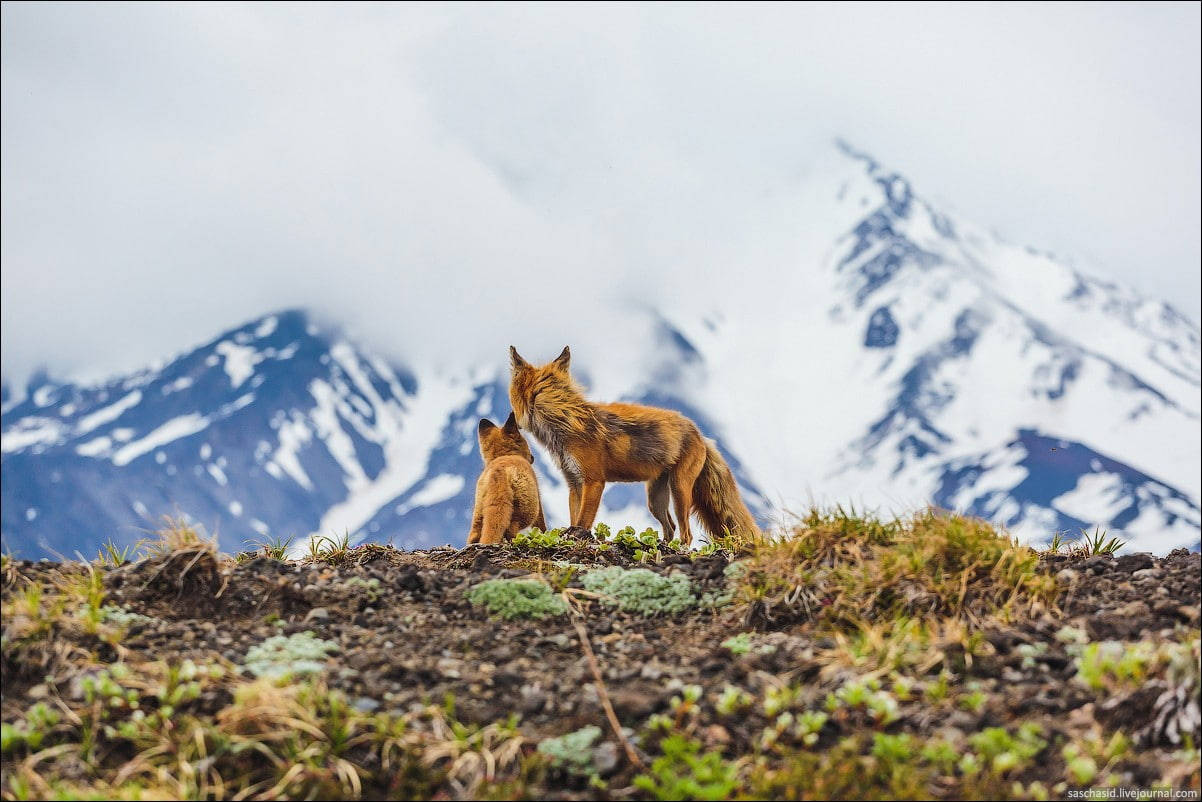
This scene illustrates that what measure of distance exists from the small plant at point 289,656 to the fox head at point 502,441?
202 inches

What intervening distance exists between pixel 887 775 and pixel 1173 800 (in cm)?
113

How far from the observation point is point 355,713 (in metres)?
4.91

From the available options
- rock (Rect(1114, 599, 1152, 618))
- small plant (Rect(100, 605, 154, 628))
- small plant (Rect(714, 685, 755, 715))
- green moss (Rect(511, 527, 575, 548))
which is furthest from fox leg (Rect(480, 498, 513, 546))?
rock (Rect(1114, 599, 1152, 618))

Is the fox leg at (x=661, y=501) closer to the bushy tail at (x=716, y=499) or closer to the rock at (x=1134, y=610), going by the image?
the bushy tail at (x=716, y=499)

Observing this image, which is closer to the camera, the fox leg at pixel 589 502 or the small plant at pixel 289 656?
the small plant at pixel 289 656

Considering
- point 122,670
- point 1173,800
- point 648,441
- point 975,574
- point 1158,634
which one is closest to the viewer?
point 1173,800

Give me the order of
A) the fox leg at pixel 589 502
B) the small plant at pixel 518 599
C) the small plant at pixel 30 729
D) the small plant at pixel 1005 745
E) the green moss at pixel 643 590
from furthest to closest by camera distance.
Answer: the fox leg at pixel 589 502 < the green moss at pixel 643 590 < the small plant at pixel 518 599 < the small plant at pixel 30 729 < the small plant at pixel 1005 745

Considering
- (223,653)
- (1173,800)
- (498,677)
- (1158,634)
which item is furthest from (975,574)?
(223,653)

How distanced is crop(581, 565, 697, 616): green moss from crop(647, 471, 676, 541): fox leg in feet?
13.0

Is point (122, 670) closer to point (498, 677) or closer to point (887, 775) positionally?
point (498, 677)

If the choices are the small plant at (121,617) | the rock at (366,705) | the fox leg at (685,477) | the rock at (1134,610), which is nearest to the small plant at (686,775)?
the rock at (366,705)

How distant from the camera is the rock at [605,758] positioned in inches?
184

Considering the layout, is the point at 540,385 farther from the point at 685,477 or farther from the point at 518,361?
the point at 685,477

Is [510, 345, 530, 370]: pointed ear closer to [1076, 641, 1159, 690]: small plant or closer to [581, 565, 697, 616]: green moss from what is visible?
[581, 565, 697, 616]: green moss
